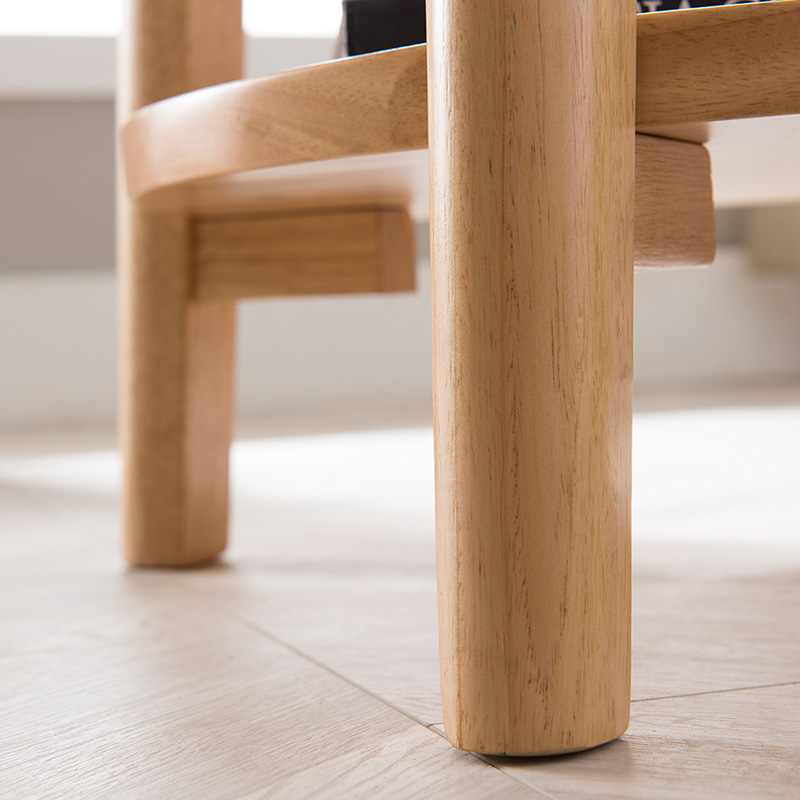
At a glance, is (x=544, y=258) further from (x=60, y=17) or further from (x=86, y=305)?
(x=60, y=17)

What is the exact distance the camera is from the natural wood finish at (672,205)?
431 mm

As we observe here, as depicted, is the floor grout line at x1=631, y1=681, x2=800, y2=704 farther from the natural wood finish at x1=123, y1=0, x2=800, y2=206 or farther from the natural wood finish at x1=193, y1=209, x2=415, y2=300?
the natural wood finish at x1=193, y1=209, x2=415, y2=300

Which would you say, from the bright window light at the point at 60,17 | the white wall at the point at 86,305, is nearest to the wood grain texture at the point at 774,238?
the white wall at the point at 86,305

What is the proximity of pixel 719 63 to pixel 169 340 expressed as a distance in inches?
18.8

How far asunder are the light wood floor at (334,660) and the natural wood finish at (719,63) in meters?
0.23

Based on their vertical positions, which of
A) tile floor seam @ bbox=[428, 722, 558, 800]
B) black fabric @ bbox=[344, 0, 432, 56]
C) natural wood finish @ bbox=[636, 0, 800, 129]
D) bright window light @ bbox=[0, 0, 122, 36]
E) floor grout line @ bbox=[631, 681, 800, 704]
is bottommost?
floor grout line @ bbox=[631, 681, 800, 704]

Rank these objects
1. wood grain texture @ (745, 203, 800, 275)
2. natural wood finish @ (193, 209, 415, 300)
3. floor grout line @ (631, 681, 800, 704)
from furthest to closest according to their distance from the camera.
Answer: wood grain texture @ (745, 203, 800, 275) < natural wood finish @ (193, 209, 415, 300) < floor grout line @ (631, 681, 800, 704)

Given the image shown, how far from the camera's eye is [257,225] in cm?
77

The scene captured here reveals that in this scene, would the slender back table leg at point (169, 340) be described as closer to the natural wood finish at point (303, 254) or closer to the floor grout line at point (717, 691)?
the natural wood finish at point (303, 254)

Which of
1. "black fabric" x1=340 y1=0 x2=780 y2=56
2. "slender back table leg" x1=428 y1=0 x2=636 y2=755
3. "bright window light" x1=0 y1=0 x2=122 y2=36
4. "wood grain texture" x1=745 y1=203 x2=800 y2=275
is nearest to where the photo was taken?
"slender back table leg" x1=428 y1=0 x2=636 y2=755

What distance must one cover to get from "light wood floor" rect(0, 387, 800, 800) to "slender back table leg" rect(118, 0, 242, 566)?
41mm

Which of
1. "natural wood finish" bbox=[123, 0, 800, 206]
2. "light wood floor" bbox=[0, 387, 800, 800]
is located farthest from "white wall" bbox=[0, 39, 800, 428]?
"natural wood finish" bbox=[123, 0, 800, 206]

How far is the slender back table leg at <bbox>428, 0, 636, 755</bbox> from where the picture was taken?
14.4 inches

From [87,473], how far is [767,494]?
31.6 inches
